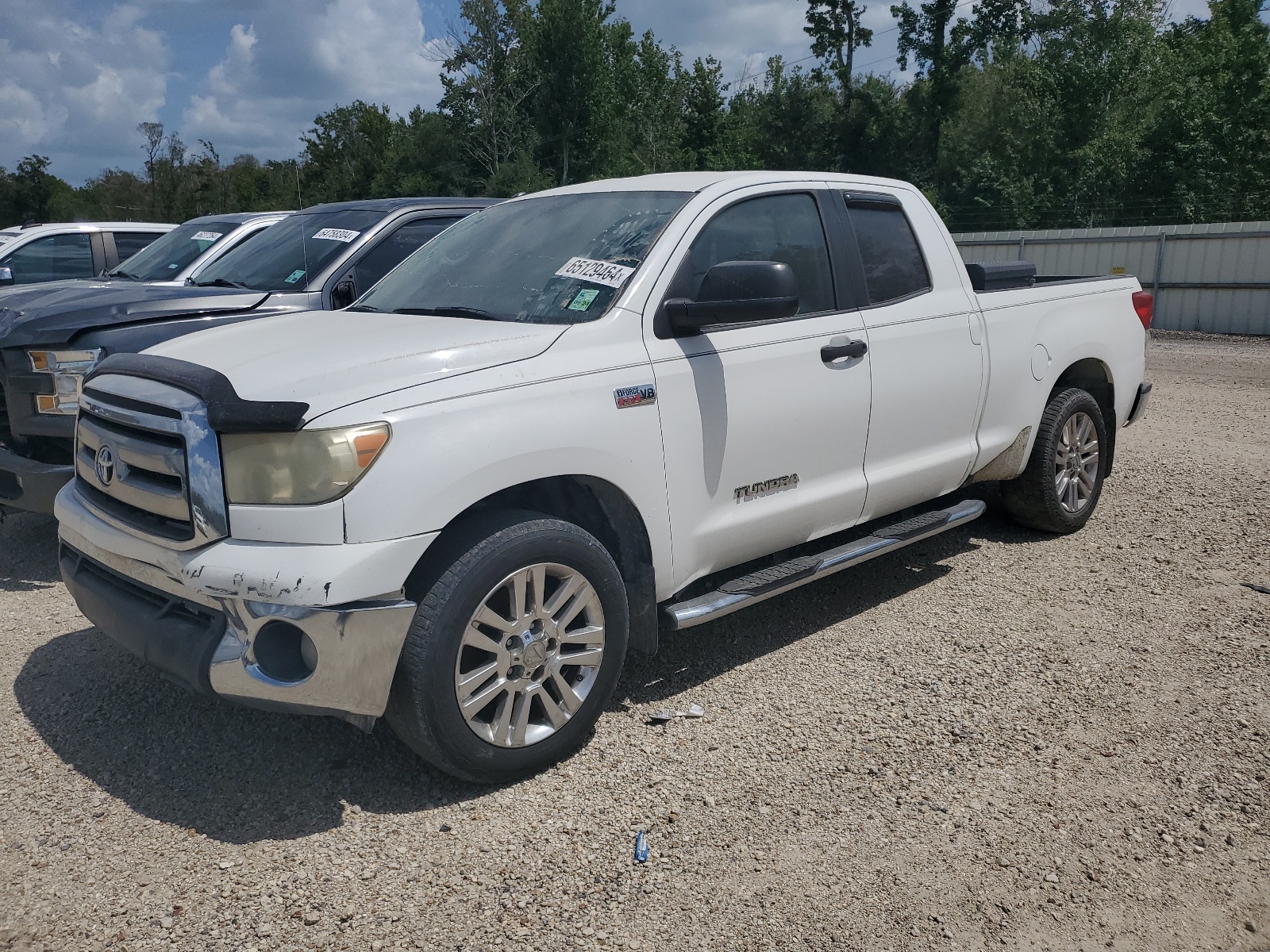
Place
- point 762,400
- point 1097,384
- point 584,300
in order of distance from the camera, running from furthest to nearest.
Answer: point 1097,384, point 762,400, point 584,300

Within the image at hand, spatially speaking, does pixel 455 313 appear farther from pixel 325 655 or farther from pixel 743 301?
pixel 325 655

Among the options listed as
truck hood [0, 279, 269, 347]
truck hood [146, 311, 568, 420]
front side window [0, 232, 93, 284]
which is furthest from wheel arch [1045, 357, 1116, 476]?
front side window [0, 232, 93, 284]

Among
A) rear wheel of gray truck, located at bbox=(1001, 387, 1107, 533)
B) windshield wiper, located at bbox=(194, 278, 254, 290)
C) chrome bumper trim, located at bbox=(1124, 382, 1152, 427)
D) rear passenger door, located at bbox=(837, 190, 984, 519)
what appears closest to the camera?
rear passenger door, located at bbox=(837, 190, 984, 519)

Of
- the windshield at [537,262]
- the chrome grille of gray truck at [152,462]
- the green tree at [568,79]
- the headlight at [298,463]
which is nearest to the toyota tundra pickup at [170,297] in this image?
the windshield at [537,262]

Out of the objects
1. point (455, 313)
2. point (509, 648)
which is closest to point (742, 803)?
point (509, 648)

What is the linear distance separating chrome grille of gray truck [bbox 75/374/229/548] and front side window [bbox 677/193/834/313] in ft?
6.05

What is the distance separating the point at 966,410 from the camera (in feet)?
16.4

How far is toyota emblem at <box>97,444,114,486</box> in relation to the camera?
3387 millimetres

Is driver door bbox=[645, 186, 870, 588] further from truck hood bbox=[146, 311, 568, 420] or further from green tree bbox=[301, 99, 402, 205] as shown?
A: green tree bbox=[301, 99, 402, 205]

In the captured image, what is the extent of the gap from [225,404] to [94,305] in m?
3.44

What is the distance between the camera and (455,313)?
3881mm

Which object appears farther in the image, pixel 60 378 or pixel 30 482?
pixel 60 378

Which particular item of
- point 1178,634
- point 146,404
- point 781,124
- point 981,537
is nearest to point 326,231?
point 146,404

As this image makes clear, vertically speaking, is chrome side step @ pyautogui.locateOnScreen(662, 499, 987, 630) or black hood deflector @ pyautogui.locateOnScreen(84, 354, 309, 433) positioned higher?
black hood deflector @ pyautogui.locateOnScreen(84, 354, 309, 433)
